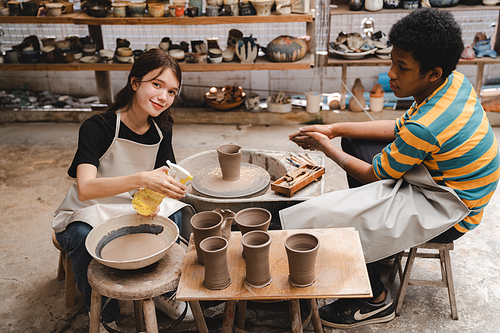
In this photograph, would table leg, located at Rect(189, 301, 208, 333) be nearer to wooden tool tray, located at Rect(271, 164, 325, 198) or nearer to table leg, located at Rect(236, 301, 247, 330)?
table leg, located at Rect(236, 301, 247, 330)

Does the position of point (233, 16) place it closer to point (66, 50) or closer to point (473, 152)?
point (66, 50)

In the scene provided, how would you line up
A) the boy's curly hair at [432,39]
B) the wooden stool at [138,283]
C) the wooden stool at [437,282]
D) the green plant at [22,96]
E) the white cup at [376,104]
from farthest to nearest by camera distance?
1. the green plant at [22,96]
2. the white cup at [376,104]
3. the wooden stool at [437,282]
4. the boy's curly hair at [432,39]
5. the wooden stool at [138,283]

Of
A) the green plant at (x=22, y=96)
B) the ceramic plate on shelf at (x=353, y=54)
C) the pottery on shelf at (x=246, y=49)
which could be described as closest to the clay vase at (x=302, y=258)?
the pottery on shelf at (x=246, y=49)

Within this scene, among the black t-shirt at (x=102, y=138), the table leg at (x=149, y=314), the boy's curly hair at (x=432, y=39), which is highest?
the boy's curly hair at (x=432, y=39)

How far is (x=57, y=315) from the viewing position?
2598mm

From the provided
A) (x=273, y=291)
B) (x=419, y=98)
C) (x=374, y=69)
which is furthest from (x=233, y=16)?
(x=273, y=291)

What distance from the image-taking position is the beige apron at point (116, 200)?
7.36 ft

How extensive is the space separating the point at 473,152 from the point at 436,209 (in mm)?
334

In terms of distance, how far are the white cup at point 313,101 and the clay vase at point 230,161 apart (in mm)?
2922

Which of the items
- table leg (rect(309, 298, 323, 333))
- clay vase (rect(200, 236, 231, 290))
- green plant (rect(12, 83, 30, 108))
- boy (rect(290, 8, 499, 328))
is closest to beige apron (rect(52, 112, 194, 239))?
clay vase (rect(200, 236, 231, 290))

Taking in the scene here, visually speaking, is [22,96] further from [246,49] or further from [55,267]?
[55,267]

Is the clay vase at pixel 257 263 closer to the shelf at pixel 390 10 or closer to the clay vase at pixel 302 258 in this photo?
the clay vase at pixel 302 258

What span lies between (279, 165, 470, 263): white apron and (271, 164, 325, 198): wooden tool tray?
0.97 ft

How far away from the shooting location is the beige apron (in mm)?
2242
